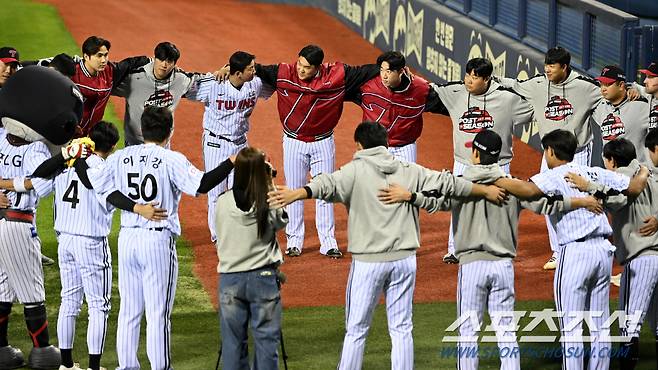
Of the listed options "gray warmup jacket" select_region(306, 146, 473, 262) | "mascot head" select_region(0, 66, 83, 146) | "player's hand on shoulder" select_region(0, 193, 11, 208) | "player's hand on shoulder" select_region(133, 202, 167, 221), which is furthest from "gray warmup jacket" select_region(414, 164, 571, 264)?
"player's hand on shoulder" select_region(0, 193, 11, 208)

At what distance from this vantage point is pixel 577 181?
26.5ft

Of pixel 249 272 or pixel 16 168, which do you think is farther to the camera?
pixel 16 168

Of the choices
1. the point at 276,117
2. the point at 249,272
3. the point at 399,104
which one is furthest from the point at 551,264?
the point at 276,117

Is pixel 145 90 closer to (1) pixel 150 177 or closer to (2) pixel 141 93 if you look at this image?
(2) pixel 141 93

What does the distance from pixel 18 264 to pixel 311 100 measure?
352 cm

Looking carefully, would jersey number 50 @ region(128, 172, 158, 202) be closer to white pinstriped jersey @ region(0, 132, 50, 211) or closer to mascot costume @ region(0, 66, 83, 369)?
mascot costume @ region(0, 66, 83, 369)

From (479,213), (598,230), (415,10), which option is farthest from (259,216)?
(415,10)

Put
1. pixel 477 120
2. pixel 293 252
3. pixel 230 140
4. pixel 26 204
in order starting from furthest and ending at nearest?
1. pixel 293 252
2. pixel 230 140
3. pixel 477 120
4. pixel 26 204

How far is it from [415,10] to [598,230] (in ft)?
38.4

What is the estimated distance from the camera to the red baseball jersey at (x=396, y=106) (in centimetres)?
1127

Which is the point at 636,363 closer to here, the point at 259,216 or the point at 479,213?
the point at 479,213

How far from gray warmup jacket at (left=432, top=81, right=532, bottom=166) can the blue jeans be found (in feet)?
12.2

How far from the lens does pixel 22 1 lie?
24.3 metres

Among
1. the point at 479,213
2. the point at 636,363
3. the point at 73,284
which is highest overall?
the point at 479,213
